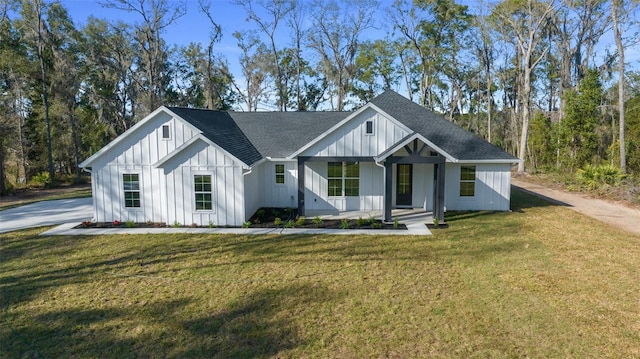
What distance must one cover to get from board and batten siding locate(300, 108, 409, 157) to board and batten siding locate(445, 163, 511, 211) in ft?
10.4

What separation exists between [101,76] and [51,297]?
32281 millimetres

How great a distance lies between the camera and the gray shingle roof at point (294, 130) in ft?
44.7

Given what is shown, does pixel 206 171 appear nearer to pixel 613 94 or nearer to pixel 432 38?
pixel 432 38

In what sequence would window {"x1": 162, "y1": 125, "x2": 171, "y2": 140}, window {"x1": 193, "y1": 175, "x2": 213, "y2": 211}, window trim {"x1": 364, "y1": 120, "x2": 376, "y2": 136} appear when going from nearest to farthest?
1. window {"x1": 193, "y1": 175, "x2": 213, "y2": 211}
2. window {"x1": 162, "y1": 125, "x2": 171, "y2": 140}
3. window trim {"x1": 364, "y1": 120, "x2": 376, "y2": 136}

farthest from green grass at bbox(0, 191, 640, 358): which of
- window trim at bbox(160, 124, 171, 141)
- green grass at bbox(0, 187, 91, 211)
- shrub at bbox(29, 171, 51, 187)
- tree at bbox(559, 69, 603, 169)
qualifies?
shrub at bbox(29, 171, 51, 187)

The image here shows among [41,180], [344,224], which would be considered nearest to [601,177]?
[344,224]

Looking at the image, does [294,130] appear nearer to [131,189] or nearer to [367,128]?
[367,128]

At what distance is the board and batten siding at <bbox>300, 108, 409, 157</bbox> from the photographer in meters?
13.1

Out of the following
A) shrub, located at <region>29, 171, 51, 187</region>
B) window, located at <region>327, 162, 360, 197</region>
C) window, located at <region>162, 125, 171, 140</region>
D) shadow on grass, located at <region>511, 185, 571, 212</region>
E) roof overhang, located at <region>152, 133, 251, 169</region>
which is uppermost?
window, located at <region>162, 125, 171, 140</region>

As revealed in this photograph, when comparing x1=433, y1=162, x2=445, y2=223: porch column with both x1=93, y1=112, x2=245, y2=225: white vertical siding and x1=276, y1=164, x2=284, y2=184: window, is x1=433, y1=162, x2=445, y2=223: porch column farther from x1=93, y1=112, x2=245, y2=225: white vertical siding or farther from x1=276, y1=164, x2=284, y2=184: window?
x1=93, y1=112, x2=245, y2=225: white vertical siding

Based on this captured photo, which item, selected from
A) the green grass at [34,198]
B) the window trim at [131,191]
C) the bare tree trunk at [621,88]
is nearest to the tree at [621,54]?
the bare tree trunk at [621,88]

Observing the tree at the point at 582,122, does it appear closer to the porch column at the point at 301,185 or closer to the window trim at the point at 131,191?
the porch column at the point at 301,185

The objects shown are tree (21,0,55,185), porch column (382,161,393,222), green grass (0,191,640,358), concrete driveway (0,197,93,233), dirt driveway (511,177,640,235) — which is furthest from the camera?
tree (21,0,55,185)

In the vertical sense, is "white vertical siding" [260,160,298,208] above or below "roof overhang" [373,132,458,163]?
below
